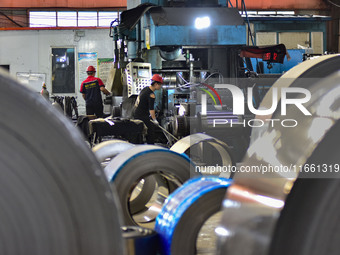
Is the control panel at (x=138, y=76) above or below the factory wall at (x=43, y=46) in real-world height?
below

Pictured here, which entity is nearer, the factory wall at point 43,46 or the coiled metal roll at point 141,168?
the coiled metal roll at point 141,168

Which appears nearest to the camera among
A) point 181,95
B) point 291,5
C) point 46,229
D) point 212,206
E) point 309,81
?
point 46,229

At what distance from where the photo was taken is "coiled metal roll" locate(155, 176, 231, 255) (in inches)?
70.7

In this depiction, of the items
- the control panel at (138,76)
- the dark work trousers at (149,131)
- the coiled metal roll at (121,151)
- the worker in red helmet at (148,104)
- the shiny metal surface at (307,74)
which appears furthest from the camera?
the control panel at (138,76)

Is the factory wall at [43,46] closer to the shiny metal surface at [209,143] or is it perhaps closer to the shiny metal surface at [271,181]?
the shiny metal surface at [209,143]

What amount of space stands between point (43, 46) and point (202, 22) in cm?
980

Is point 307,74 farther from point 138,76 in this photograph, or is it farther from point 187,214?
point 138,76

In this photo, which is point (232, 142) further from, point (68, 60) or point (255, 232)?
point (68, 60)

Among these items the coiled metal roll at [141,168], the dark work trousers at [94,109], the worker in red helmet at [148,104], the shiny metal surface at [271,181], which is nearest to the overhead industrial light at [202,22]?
the worker in red helmet at [148,104]

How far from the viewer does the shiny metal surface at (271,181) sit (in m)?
0.97

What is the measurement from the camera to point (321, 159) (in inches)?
38.2

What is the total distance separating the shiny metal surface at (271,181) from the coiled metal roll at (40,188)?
290 mm

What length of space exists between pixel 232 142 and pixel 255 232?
4810 millimetres

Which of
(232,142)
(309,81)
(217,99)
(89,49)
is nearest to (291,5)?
(89,49)
